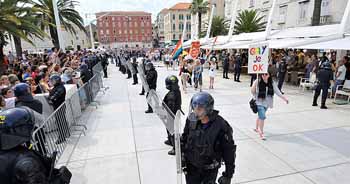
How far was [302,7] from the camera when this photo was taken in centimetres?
2173

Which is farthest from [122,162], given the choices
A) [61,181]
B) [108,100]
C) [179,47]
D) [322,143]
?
[179,47]

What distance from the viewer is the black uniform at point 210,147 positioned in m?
2.16

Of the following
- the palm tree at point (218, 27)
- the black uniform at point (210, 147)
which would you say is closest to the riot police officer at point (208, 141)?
the black uniform at point (210, 147)

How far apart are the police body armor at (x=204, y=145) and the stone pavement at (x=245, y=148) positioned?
1477 millimetres

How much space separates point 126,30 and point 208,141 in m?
96.7

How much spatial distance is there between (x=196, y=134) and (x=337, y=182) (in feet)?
9.13

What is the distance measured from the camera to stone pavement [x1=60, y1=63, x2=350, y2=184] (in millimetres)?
3657

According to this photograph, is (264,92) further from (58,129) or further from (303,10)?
(303,10)

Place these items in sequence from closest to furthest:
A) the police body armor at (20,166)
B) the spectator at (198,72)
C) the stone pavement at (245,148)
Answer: the police body armor at (20,166)
the stone pavement at (245,148)
the spectator at (198,72)

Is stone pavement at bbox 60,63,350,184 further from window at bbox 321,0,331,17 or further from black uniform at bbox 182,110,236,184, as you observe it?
window at bbox 321,0,331,17

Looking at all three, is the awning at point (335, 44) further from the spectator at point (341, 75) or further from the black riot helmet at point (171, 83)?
the black riot helmet at point (171, 83)

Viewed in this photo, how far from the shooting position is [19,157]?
4.95ft

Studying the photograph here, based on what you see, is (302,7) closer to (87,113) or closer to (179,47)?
(179,47)

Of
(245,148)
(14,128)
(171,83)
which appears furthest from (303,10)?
(14,128)
